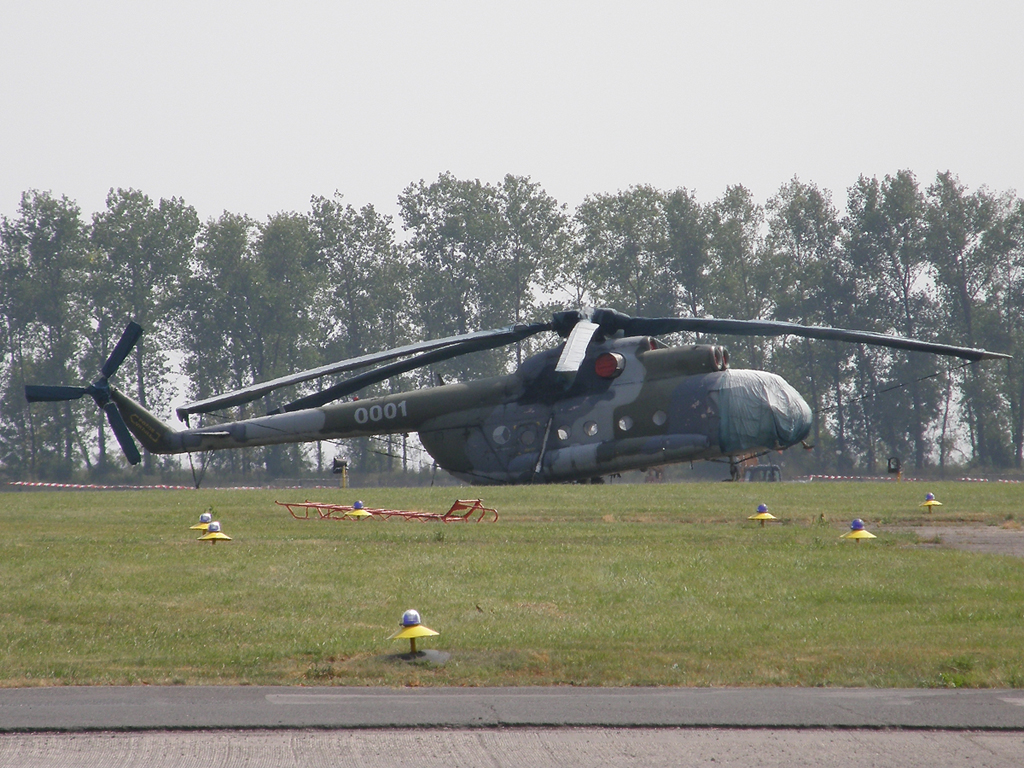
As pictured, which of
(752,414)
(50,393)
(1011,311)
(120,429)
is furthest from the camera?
(1011,311)

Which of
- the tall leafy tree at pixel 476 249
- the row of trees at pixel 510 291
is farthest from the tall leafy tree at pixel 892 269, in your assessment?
the tall leafy tree at pixel 476 249

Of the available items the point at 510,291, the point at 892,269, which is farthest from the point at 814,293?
the point at 510,291

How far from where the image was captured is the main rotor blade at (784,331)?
21.8 m

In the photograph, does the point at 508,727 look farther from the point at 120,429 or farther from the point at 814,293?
the point at 814,293

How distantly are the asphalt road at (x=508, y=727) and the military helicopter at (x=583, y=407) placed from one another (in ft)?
47.5

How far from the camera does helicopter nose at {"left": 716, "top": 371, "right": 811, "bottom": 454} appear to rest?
77.4 ft

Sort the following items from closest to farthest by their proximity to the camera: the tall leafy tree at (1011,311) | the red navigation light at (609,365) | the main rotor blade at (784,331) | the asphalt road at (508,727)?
1. the asphalt road at (508,727)
2. the main rotor blade at (784,331)
3. the red navigation light at (609,365)
4. the tall leafy tree at (1011,311)

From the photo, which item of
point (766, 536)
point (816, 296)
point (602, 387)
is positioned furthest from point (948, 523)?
point (816, 296)

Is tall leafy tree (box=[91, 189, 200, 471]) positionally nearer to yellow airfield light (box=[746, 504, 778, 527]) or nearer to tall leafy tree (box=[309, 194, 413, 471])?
tall leafy tree (box=[309, 194, 413, 471])

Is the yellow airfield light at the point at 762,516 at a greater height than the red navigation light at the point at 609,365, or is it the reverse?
the red navigation light at the point at 609,365

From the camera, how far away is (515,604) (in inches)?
466

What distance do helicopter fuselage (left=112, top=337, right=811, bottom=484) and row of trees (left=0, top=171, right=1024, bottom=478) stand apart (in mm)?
50862

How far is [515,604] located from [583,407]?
42.8ft

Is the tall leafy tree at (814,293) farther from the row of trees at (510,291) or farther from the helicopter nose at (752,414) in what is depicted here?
the helicopter nose at (752,414)
